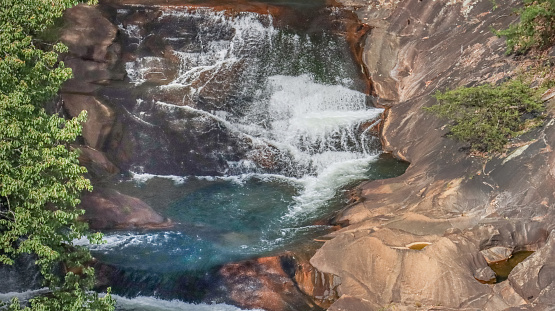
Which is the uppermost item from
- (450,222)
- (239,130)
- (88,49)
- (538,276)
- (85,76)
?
(88,49)

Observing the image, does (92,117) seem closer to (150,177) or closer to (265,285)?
(150,177)

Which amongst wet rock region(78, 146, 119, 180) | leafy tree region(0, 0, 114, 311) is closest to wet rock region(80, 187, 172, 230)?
wet rock region(78, 146, 119, 180)

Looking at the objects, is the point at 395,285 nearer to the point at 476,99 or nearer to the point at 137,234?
the point at 476,99

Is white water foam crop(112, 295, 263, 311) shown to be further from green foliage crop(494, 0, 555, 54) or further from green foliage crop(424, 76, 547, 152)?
green foliage crop(494, 0, 555, 54)

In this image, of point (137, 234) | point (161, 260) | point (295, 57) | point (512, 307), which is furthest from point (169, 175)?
point (512, 307)

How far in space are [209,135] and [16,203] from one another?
8.66 metres

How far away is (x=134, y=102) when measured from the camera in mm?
18953

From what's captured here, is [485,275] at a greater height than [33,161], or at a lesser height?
lesser

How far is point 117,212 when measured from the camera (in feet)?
53.3

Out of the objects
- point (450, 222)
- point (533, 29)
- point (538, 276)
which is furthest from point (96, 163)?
point (533, 29)

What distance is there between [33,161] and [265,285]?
5.55m

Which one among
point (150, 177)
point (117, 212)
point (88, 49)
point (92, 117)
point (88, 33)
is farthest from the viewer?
point (88, 33)

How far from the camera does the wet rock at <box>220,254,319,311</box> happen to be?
41.9 feet

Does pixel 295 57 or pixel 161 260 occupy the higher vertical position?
pixel 295 57
